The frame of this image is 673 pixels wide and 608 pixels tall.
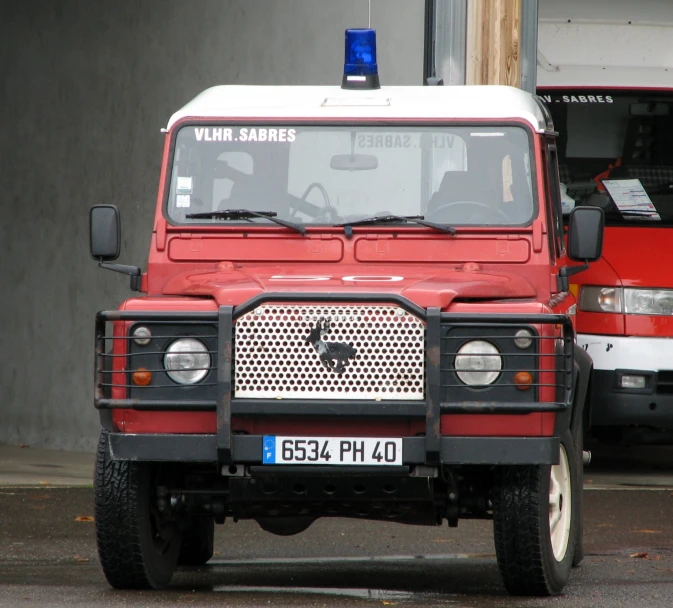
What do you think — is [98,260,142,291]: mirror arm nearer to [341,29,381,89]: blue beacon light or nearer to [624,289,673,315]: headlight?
[341,29,381,89]: blue beacon light

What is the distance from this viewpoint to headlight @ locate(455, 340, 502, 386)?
254 inches

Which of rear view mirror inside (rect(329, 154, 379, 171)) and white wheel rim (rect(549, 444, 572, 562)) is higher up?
rear view mirror inside (rect(329, 154, 379, 171))

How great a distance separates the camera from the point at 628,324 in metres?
11.5

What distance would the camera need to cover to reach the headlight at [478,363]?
→ 646 cm

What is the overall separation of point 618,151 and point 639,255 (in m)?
1.16

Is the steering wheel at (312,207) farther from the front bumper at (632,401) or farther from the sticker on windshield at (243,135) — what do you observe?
the front bumper at (632,401)

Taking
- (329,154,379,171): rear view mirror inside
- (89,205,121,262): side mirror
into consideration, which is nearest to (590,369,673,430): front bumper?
(329,154,379,171): rear view mirror inside

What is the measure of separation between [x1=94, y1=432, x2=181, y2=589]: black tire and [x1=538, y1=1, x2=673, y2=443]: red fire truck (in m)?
5.28

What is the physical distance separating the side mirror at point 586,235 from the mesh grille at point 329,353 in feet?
4.49

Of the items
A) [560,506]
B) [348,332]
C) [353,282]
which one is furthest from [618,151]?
[348,332]

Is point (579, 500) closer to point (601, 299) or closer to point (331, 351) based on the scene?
point (331, 351)

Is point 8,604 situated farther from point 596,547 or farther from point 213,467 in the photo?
point 596,547

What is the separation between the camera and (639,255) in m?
11.6

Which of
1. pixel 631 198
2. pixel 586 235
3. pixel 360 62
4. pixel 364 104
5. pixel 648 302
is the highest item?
pixel 360 62
